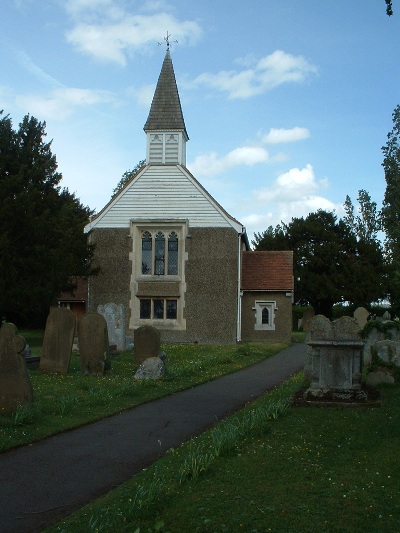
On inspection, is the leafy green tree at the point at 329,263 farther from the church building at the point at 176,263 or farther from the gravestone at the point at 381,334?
the gravestone at the point at 381,334

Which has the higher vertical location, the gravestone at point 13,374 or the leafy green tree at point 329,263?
the leafy green tree at point 329,263

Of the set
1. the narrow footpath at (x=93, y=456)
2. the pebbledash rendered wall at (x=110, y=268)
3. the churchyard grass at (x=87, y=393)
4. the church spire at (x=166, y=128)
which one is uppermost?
the church spire at (x=166, y=128)

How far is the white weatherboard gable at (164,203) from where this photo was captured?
111 feet

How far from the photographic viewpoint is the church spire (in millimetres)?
35062

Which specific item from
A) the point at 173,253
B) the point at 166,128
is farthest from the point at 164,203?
the point at 166,128

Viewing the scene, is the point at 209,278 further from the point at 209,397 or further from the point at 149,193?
the point at 209,397

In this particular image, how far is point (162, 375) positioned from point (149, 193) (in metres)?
18.7

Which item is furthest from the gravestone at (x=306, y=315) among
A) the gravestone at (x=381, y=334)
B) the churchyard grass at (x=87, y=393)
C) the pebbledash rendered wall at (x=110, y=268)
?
the gravestone at (x=381, y=334)

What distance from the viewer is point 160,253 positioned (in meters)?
34.5

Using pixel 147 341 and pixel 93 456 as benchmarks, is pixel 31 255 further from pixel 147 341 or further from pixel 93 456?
pixel 93 456

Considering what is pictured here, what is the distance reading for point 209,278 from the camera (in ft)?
111

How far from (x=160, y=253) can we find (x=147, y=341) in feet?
46.4

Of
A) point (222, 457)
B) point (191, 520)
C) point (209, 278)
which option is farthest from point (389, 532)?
point (209, 278)

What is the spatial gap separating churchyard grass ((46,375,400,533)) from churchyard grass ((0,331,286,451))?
2455mm
